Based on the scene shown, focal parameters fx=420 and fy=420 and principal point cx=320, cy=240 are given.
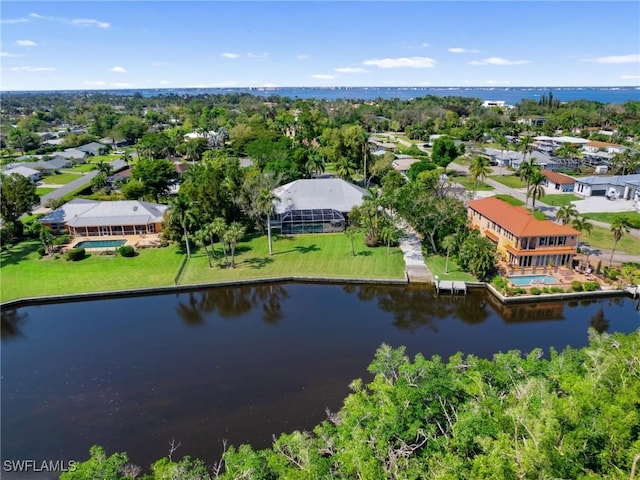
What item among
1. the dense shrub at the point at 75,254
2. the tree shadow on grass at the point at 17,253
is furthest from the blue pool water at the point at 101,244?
the tree shadow on grass at the point at 17,253

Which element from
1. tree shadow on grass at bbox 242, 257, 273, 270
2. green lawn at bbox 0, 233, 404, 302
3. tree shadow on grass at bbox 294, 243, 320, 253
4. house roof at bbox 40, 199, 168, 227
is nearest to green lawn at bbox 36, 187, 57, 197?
house roof at bbox 40, 199, 168, 227

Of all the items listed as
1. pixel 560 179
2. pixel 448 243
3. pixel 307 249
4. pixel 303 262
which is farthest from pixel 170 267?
pixel 560 179

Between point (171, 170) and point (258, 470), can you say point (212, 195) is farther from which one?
point (258, 470)

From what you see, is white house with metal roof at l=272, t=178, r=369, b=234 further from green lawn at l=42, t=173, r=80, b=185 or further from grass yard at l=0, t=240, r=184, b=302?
green lawn at l=42, t=173, r=80, b=185

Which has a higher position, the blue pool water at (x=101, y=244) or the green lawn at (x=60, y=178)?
the green lawn at (x=60, y=178)

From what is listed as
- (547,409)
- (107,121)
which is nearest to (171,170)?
(547,409)

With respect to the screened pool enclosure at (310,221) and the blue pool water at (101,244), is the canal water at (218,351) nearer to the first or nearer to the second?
the screened pool enclosure at (310,221)

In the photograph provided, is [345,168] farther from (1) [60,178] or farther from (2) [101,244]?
(1) [60,178]
